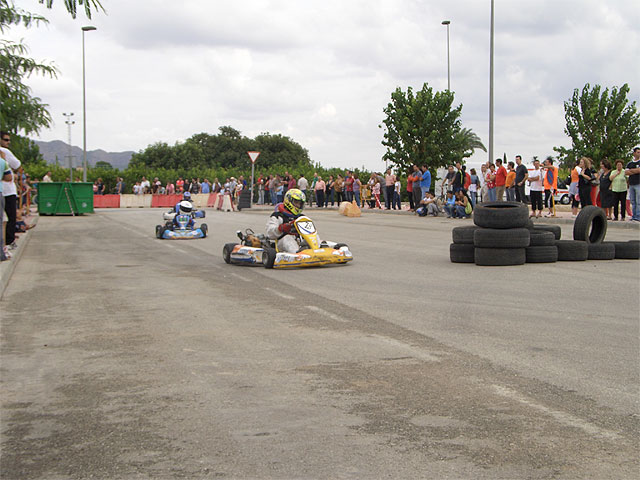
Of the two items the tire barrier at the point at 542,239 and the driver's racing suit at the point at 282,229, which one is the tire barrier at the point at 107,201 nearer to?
the driver's racing suit at the point at 282,229

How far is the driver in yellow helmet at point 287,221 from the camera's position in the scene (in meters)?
13.3

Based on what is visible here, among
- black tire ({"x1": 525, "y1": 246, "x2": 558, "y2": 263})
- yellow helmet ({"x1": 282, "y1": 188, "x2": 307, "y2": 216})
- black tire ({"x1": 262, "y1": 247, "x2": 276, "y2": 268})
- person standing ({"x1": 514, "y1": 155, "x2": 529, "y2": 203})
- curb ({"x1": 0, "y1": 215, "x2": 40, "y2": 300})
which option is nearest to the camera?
curb ({"x1": 0, "y1": 215, "x2": 40, "y2": 300})

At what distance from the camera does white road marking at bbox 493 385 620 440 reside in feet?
13.8

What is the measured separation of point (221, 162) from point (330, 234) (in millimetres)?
91235

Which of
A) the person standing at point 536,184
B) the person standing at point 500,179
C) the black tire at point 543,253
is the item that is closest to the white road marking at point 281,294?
the black tire at point 543,253

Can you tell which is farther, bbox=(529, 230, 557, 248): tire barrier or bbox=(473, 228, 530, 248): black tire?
bbox=(529, 230, 557, 248): tire barrier

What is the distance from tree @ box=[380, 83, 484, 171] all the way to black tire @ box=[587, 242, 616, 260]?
2913 cm

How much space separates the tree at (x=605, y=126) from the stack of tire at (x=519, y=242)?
30977mm

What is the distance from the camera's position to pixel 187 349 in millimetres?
6602

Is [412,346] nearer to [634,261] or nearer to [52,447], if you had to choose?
[52,447]

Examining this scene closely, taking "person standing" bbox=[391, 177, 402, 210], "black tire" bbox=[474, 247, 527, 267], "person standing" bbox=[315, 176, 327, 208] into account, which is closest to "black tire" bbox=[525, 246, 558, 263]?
"black tire" bbox=[474, 247, 527, 267]

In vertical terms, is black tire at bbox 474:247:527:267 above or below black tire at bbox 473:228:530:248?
below

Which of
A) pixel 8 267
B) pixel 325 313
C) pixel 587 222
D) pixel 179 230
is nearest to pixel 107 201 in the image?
pixel 179 230

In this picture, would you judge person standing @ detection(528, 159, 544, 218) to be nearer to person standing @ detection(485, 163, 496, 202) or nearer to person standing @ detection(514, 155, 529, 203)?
person standing @ detection(514, 155, 529, 203)
